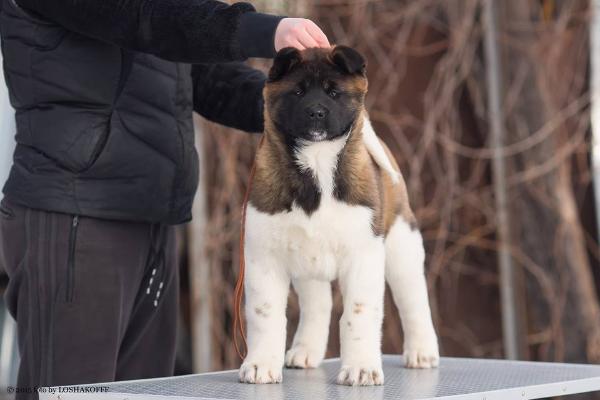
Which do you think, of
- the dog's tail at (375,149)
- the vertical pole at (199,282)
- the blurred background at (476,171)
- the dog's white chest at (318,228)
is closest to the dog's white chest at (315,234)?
the dog's white chest at (318,228)

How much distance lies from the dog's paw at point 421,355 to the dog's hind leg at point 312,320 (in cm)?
24

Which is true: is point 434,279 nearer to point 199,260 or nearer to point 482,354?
point 482,354

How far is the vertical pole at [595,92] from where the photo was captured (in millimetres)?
4055

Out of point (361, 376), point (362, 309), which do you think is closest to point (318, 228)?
point (362, 309)

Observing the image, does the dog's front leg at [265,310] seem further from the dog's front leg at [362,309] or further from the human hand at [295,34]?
the human hand at [295,34]

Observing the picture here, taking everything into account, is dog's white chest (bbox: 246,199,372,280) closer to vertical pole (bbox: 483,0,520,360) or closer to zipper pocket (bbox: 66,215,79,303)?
zipper pocket (bbox: 66,215,79,303)

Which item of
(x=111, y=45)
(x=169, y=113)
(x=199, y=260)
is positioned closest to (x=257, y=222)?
(x=169, y=113)

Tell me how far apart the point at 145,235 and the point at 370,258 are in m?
0.61

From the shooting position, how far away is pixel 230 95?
2.37 metres

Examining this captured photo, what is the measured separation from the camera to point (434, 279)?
170 inches

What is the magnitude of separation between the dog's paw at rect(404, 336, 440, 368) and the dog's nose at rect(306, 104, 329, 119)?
2.62 ft

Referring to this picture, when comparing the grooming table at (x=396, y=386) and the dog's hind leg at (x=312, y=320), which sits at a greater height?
the dog's hind leg at (x=312, y=320)

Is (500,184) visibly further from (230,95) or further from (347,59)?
(347,59)

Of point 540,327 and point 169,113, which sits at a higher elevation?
point 169,113
